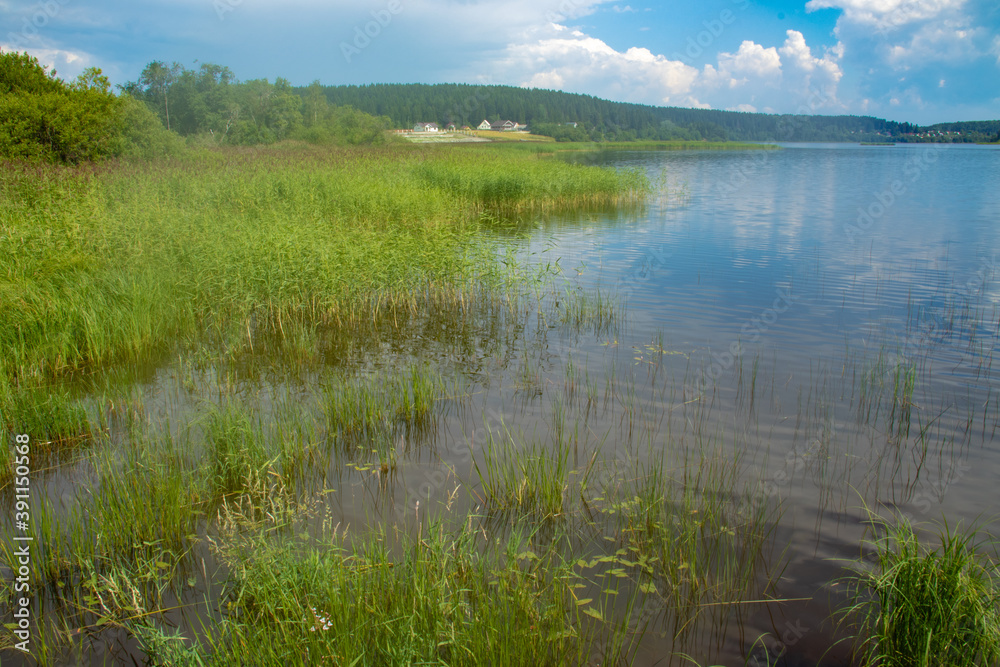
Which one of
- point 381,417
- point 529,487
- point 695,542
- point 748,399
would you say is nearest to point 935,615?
point 695,542

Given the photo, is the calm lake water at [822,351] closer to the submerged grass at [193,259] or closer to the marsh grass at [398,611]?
the marsh grass at [398,611]

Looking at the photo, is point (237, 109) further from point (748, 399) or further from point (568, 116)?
point (568, 116)

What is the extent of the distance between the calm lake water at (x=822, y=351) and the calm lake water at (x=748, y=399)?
0.02m

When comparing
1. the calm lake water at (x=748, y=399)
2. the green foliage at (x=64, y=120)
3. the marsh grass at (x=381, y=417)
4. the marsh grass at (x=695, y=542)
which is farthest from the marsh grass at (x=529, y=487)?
the green foliage at (x=64, y=120)

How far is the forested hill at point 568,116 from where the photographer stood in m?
115

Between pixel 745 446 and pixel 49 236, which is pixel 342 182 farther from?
pixel 745 446

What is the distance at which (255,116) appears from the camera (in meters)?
51.1

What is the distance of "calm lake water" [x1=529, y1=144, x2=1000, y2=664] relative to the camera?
4.49 meters

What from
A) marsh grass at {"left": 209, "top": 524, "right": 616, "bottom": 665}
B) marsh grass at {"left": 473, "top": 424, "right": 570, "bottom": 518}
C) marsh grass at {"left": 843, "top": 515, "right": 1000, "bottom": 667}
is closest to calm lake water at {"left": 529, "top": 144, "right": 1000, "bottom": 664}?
marsh grass at {"left": 843, "top": 515, "right": 1000, "bottom": 667}

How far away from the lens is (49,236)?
9.00 metres

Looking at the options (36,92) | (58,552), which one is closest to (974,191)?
(58,552)

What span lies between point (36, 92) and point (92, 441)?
20.6m

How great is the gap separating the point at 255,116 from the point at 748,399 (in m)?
54.9

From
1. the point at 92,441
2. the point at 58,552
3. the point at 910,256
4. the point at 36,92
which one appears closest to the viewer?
the point at 58,552
